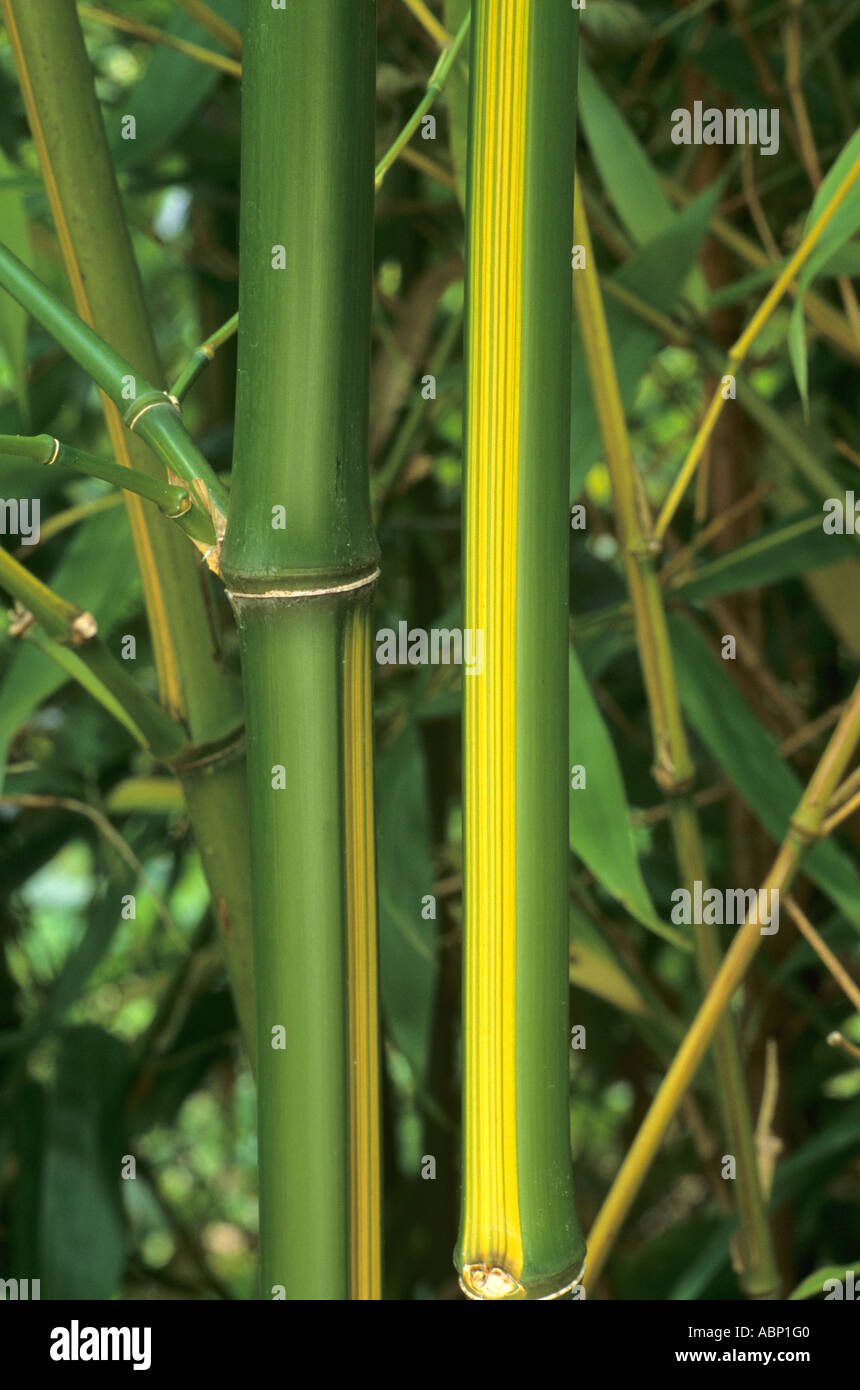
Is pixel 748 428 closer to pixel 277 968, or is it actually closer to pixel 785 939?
pixel 785 939

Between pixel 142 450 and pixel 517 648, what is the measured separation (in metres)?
0.13

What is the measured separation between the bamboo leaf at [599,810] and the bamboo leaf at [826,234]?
0.35 feet

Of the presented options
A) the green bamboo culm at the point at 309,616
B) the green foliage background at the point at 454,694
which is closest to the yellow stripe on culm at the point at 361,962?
the green bamboo culm at the point at 309,616

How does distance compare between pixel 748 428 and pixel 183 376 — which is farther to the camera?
pixel 748 428

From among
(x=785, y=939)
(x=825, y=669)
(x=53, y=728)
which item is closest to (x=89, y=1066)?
(x=53, y=728)

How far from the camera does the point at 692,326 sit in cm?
46

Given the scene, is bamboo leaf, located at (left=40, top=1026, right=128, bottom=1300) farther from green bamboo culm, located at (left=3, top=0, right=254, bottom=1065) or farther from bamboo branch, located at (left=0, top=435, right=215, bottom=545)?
bamboo branch, located at (left=0, top=435, right=215, bottom=545)

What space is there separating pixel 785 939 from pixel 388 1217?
1.00ft

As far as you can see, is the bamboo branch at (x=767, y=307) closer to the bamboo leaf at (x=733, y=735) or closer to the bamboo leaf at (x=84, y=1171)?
the bamboo leaf at (x=733, y=735)

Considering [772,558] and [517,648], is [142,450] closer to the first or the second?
[517,648]

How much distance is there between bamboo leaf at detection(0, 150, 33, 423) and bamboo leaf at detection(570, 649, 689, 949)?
0.59ft

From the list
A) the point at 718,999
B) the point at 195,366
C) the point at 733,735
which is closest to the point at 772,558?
the point at 733,735

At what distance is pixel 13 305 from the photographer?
1.23ft

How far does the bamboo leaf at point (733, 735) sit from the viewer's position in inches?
17.2
